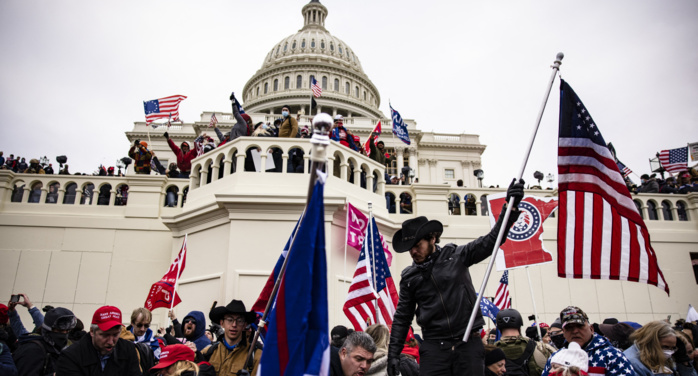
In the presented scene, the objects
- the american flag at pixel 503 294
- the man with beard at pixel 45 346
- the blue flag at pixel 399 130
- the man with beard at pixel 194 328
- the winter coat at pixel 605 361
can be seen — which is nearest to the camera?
the winter coat at pixel 605 361

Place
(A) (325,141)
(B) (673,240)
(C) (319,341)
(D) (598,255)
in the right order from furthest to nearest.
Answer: (B) (673,240)
(D) (598,255)
(C) (319,341)
(A) (325,141)

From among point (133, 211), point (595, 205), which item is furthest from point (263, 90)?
point (595, 205)

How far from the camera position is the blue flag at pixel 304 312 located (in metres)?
2.93

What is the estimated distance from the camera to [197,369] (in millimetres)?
4238

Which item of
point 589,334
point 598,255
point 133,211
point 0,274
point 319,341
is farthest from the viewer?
point 133,211

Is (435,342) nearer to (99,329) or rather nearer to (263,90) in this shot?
(99,329)

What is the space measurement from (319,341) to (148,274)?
1000 cm

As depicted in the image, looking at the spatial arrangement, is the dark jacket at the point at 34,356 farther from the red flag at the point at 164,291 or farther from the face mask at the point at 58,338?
the red flag at the point at 164,291

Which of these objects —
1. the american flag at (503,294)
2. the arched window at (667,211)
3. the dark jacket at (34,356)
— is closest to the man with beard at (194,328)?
the dark jacket at (34,356)

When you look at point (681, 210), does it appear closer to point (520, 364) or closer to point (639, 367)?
point (520, 364)

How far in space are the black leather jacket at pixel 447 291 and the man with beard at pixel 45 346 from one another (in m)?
3.32

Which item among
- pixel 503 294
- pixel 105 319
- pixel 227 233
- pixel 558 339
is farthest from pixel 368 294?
pixel 105 319

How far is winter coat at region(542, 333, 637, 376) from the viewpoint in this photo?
369cm

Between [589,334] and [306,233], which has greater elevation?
[306,233]
